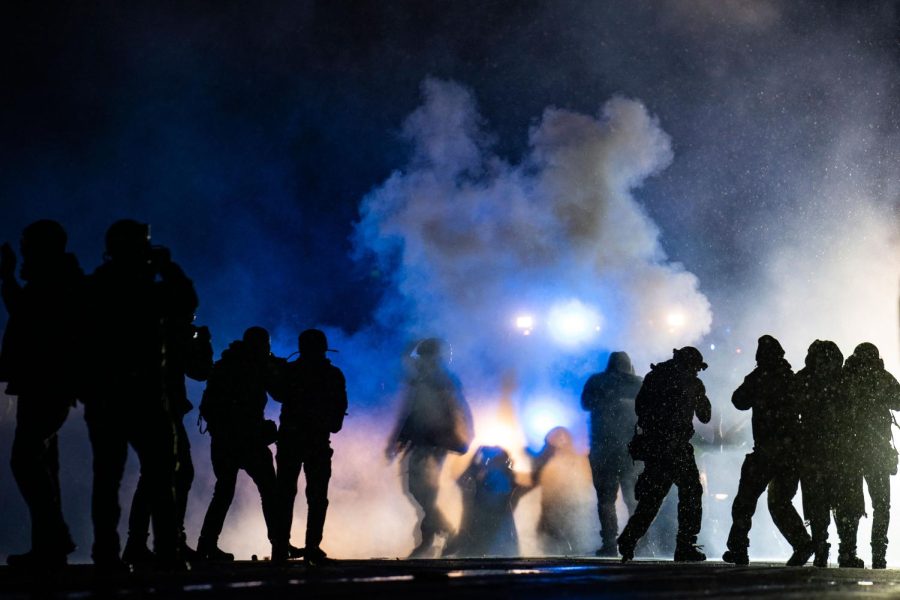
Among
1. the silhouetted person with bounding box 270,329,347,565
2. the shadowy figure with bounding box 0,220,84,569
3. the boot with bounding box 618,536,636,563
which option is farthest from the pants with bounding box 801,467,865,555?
the shadowy figure with bounding box 0,220,84,569

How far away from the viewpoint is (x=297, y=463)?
7531 mm

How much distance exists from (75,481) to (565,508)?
8.19m

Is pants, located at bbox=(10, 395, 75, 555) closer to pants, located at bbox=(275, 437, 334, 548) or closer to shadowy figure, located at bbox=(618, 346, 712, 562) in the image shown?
pants, located at bbox=(275, 437, 334, 548)

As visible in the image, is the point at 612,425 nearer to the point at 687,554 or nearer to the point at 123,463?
the point at 687,554

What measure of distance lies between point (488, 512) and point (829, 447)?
621 centimetres

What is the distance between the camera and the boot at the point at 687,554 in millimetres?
8422

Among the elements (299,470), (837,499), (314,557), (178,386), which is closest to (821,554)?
(837,499)

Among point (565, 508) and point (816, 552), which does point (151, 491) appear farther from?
point (565, 508)

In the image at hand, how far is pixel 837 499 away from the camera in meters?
8.50

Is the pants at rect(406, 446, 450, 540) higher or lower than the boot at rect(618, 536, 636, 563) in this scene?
higher

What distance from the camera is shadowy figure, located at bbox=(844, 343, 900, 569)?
8648 mm

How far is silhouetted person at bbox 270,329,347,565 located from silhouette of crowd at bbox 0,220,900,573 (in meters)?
0.01

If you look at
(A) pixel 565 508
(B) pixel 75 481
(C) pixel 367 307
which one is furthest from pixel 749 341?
(B) pixel 75 481

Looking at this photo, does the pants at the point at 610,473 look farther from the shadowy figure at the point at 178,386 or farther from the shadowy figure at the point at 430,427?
the shadowy figure at the point at 178,386
